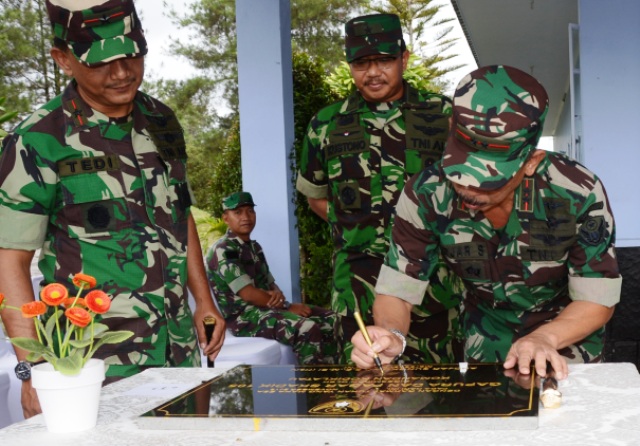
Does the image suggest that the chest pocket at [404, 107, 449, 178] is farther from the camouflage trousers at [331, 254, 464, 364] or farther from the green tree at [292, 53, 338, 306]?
the green tree at [292, 53, 338, 306]

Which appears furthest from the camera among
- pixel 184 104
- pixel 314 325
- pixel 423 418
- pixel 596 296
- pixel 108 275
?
pixel 184 104

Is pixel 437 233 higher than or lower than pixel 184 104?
lower

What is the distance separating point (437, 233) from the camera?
8.08ft

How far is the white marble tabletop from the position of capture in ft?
4.64

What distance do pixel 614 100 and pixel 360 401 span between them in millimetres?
3972

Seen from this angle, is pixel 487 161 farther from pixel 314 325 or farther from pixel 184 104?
pixel 184 104

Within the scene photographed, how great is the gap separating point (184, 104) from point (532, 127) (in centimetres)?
2387

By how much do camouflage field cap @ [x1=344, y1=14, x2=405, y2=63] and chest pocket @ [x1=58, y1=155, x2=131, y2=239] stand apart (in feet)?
4.62

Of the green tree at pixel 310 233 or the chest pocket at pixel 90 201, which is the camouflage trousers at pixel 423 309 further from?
the green tree at pixel 310 233

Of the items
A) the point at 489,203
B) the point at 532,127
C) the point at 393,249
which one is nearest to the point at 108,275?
the point at 393,249

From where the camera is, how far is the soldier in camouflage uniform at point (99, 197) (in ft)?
7.73

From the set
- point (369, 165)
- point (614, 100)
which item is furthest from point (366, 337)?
point (614, 100)

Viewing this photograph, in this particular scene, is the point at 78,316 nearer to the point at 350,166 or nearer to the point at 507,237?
the point at 507,237

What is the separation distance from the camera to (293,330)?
5047 millimetres
